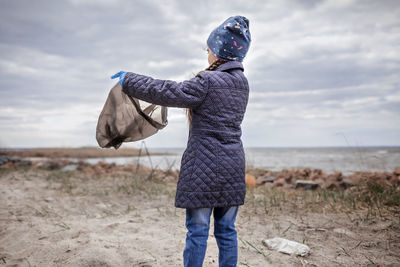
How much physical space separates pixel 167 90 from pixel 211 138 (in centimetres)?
41

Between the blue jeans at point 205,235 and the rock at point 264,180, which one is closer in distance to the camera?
the blue jeans at point 205,235

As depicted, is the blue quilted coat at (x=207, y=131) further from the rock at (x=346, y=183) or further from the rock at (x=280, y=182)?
the rock at (x=346, y=183)

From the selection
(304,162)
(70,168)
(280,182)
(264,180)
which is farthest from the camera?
(304,162)

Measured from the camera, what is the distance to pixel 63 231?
3166 mm

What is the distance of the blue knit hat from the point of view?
202cm

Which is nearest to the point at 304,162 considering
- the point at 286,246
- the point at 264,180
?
the point at 264,180

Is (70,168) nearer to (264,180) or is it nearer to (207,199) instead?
(264,180)

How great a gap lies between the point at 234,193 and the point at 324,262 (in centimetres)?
128

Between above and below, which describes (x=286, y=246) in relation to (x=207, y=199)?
below

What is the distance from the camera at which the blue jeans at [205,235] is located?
1877mm

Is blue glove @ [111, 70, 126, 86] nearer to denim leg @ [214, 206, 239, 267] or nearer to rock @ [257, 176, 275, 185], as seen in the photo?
denim leg @ [214, 206, 239, 267]

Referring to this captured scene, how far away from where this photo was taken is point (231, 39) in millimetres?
2021

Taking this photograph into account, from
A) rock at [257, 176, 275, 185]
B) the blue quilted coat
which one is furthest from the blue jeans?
rock at [257, 176, 275, 185]

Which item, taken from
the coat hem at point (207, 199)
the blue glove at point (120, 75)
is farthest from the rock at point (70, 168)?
the coat hem at point (207, 199)
